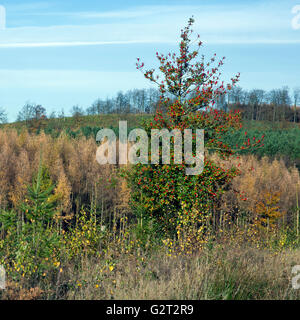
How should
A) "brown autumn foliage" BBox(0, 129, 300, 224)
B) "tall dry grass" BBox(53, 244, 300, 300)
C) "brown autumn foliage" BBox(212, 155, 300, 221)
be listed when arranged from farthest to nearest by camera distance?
"brown autumn foliage" BBox(212, 155, 300, 221)
"brown autumn foliage" BBox(0, 129, 300, 224)
"tall dry grass" BBox(53, 244, 300, 300)

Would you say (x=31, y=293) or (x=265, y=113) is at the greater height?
(x=265, y=113)

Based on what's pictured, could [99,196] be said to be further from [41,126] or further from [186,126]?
[41,126]

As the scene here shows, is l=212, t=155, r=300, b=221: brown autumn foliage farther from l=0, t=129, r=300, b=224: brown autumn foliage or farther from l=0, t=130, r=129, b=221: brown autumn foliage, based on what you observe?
l=0, t=130, r=129, b=221: brown autumn foliage

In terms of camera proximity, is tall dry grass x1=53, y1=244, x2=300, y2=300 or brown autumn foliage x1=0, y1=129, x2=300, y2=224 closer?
tall dry grass x1=53, y1=244, x2=300, y2=300

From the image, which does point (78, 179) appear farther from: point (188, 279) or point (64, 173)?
point (188, 279)

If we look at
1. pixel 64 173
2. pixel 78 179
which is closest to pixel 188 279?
pixel 64 173

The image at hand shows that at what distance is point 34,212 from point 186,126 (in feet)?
17.8

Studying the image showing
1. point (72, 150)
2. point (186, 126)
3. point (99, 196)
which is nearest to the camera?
point (186, 126)

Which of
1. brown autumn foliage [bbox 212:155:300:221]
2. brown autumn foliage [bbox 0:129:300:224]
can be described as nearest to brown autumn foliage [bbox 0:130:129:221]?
brown autumn foliage [bbox 0:129:300:224]

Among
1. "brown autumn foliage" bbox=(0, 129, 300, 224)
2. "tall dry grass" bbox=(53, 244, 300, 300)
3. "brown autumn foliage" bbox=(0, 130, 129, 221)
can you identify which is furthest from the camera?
"brown autumn foliage" bbox=(0, 129, 300, 224)

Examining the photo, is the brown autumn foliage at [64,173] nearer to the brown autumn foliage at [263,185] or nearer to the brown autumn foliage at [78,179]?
the brown autumn foliage at [78,179]

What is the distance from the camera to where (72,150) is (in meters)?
22.8

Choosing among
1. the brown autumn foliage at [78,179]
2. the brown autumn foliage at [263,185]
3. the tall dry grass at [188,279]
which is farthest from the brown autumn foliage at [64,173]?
the tall dry grass at [188,279]
